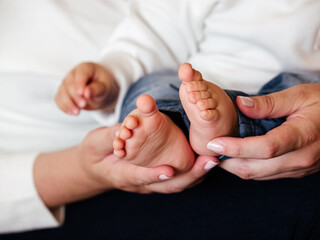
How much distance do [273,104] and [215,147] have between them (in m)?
0.11

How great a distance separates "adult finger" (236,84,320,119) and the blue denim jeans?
0.01 m

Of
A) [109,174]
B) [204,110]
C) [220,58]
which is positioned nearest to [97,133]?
[109,174]

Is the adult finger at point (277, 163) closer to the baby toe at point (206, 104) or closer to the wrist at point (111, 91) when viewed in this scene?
the baby toe at point (206, 104)

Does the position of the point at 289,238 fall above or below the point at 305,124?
below

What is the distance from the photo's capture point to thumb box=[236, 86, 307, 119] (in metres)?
0.43

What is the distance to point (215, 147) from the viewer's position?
42 centimetres

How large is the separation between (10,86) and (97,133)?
34cm

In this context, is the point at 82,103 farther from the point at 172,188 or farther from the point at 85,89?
the point at 172,188

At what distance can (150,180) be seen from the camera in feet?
1.57

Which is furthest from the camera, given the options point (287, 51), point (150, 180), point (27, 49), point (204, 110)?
point (27, 49)

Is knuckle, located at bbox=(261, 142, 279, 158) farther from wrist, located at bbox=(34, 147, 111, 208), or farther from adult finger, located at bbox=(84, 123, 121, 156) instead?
wrist, located at bbox=(34, 147, 111, 208)

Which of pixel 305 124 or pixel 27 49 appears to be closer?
pixel 305 124

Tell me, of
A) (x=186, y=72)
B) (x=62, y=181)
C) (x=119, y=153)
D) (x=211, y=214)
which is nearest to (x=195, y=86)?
(x=186, y=72)

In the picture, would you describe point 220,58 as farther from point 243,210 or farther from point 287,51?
point 243,210
